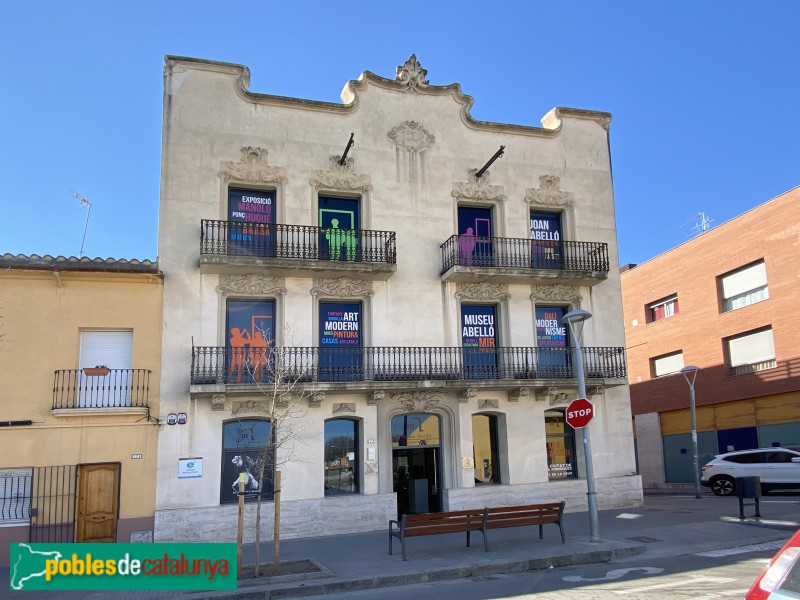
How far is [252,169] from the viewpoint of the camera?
18531 mm

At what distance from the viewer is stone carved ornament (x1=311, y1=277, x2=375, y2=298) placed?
60.3 ft

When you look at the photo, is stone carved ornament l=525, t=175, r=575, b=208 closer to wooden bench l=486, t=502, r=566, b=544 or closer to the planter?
wooden bench l=486, t=502, r=566, b=544

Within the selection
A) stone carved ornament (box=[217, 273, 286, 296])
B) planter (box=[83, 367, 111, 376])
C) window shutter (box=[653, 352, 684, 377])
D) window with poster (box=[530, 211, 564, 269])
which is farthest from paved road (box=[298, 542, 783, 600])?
window shutter (box=[653, 352, 684, 377])

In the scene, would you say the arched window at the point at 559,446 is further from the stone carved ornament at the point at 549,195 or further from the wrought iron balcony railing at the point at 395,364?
the stone carved ornament at the point at 549,195

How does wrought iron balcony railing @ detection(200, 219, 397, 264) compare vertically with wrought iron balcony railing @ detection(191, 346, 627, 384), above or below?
above

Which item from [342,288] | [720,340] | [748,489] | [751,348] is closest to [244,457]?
[342,288]

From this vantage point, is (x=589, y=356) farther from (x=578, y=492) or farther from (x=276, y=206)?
(x=276, y=206)

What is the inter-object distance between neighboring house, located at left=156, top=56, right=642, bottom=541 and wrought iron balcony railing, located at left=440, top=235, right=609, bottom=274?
6cm

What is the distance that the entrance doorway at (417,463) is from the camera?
18.6 meters

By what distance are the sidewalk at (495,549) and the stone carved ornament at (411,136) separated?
10.9 m

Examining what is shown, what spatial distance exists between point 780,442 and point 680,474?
18.5 ft

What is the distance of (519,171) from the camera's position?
21.1 m

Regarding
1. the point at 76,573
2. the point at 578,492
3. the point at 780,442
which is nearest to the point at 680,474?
the point at 780,442

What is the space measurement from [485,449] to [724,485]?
32.0 ft
